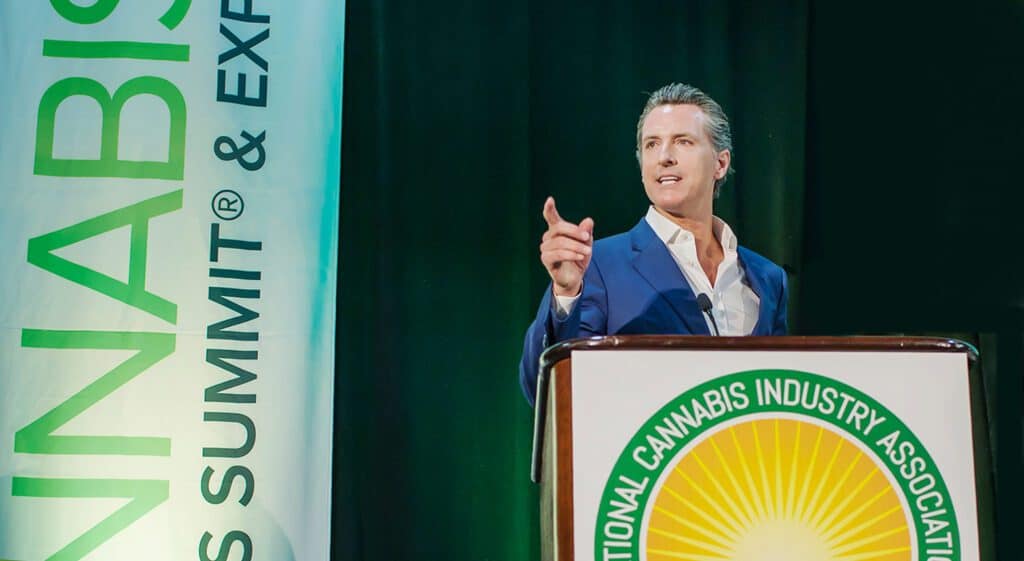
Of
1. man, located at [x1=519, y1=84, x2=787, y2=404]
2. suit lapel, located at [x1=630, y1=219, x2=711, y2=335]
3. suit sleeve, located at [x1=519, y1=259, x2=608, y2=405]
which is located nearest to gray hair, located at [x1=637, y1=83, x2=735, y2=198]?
man, located at [x1=519, y1=84, x2=787, y2=404]

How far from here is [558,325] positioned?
184cm

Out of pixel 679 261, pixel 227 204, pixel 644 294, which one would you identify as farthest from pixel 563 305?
pixel 227 204

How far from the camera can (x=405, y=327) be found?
290 centimetres

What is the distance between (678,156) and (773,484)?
4.75 feet

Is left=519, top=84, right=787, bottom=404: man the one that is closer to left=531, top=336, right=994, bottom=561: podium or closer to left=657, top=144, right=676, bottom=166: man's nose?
left=657, top=144, right=676, bottom=166: man's nose

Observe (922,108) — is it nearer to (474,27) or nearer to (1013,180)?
(1013,180)

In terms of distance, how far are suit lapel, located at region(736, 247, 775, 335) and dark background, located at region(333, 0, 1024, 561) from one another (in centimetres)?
58

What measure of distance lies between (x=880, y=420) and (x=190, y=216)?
1860 mm

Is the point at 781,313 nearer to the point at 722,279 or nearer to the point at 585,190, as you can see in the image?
the point at 722,279

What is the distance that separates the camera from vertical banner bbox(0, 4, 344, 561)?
2555mm

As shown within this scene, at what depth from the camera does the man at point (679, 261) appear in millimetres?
2314

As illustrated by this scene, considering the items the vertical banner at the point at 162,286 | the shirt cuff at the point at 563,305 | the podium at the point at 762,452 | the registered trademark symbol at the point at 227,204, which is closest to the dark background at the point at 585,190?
the vertical banner at the point at 162,286

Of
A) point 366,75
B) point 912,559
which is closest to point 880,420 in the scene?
point 912,559

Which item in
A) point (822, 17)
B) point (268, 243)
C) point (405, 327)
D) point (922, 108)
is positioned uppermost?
point (822, 17)
